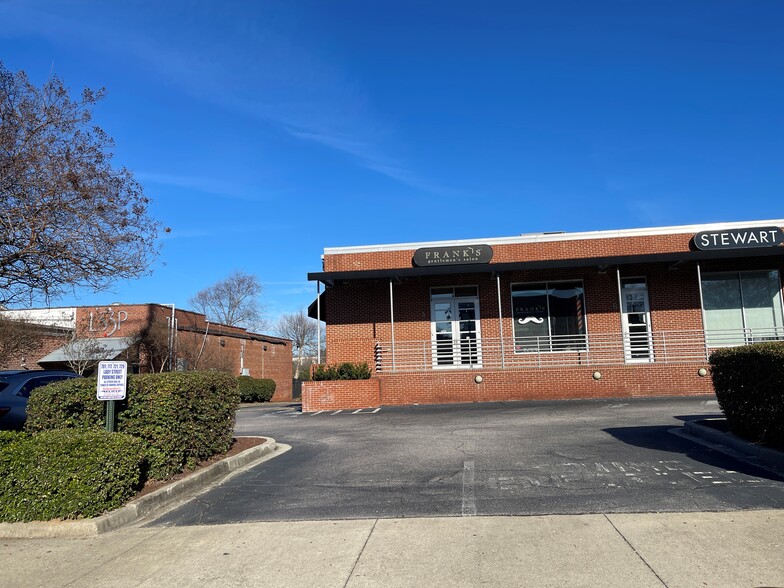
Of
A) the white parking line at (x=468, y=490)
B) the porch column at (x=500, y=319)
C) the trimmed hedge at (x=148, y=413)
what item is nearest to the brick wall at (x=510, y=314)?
the porch column at (x=500, y=319)

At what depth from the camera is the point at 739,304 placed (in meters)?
20.0

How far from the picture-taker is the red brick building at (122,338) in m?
28.2

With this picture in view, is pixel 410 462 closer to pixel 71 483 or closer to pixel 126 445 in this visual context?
pixel 126 445

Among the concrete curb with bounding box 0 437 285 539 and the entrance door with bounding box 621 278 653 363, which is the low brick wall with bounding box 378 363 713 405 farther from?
the concrete curb with bounding box 0 437 285 539

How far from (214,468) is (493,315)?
44.8 feet

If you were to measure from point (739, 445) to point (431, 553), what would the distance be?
5630 mm

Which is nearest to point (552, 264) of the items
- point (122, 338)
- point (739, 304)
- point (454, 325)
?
point (454, 325)

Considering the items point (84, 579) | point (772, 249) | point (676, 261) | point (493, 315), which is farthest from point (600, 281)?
point (84, 579)

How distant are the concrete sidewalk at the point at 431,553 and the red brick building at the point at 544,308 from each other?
41.1 feet

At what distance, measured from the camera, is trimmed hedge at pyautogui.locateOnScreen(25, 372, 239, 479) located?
7.53 m

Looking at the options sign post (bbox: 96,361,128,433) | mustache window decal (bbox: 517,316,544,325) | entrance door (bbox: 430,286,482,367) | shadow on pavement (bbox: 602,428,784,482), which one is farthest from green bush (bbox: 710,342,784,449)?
entrance door (bbox: 430,286,482,367)

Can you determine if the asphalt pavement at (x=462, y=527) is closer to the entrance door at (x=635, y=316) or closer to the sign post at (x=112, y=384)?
the sign post at (x=112, y=384)

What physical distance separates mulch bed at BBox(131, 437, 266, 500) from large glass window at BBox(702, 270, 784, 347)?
15819 millimetres

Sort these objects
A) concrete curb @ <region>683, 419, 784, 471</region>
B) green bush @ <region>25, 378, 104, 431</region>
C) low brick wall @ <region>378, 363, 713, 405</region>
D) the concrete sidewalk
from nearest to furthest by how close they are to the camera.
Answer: the concrete sidewalk, concrete curb @ <region>683, 419, 784, 471</region>, green bush @ <region>25, 378, 104, 431</region>, low brick wall @ <region>378, 363, 713, 405</region>
